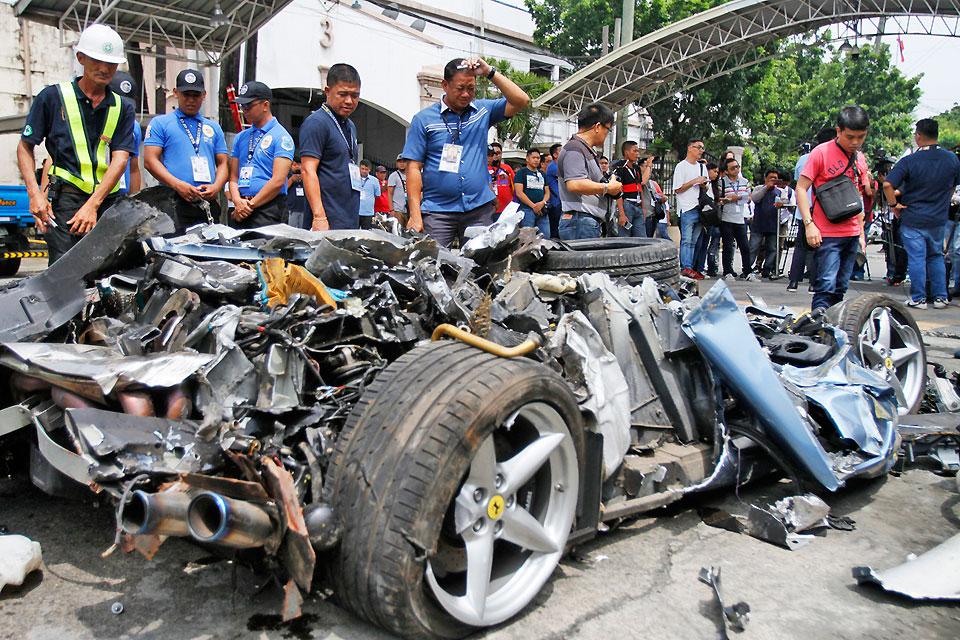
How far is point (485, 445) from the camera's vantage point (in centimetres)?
238

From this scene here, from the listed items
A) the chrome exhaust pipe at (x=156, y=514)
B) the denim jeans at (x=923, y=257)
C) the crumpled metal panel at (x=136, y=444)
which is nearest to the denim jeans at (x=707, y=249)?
the denim jeans at (x=923, y=257)

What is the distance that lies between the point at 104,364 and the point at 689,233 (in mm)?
10840

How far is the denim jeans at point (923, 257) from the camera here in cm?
925

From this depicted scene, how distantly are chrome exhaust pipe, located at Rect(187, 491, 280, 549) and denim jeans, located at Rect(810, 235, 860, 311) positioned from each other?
5247 millimetres

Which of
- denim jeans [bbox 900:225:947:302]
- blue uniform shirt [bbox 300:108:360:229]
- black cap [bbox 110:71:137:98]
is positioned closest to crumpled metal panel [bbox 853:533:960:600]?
blue uniform shirt [bbox 300:108:360:229]

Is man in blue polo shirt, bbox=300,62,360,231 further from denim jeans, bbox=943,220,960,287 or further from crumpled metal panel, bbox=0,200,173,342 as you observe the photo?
denim jeans, bbox=943,220,960,287

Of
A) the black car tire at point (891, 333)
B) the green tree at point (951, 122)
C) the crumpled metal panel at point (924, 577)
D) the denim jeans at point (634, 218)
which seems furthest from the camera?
the green tree at point (951, 122)

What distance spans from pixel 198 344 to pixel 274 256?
0.79 meters

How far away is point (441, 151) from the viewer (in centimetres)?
551

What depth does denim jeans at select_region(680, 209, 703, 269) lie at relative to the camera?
12148mm

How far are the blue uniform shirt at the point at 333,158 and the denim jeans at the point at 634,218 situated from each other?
245 inches

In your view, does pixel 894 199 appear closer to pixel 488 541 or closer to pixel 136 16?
pixel 488 541

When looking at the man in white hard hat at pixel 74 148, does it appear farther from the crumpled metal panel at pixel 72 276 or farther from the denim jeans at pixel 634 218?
the denim jeans at pixel 634 218

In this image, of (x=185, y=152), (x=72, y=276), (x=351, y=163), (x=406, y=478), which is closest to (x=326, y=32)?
(x=185, y=152)
